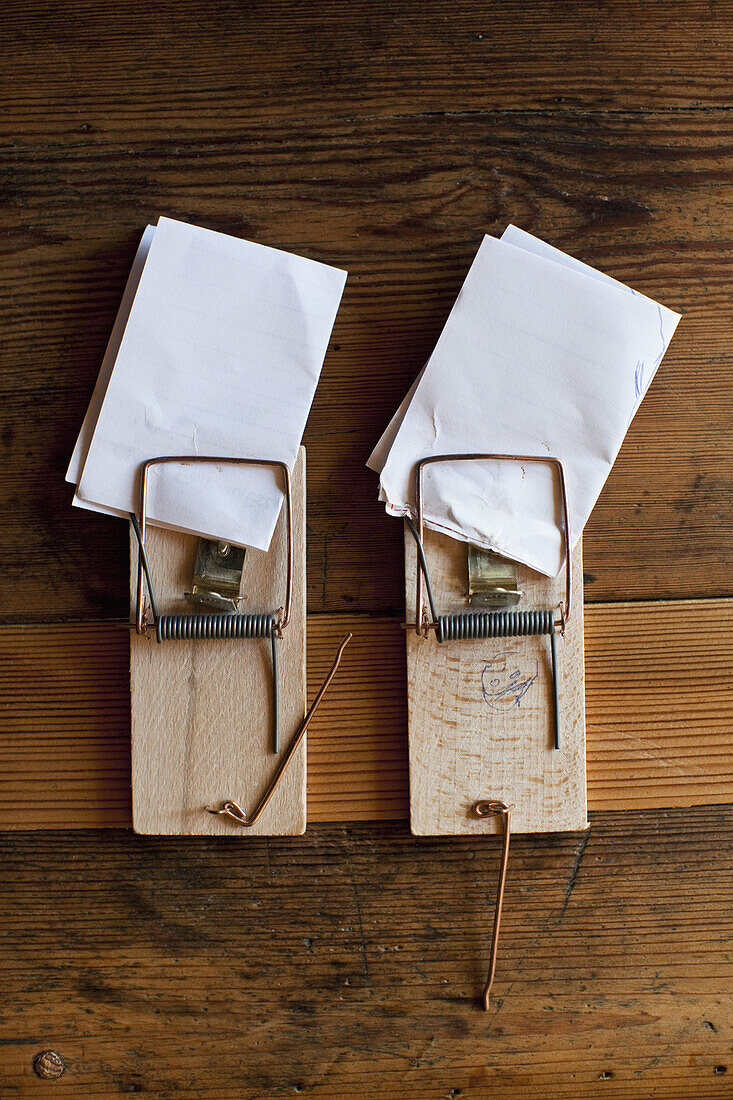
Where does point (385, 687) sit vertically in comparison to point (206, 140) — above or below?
below

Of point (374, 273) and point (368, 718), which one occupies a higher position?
point (374, 273)

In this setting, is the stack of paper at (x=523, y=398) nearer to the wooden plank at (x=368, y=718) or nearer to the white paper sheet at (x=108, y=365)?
the wooden plank at (x=368, y=718)

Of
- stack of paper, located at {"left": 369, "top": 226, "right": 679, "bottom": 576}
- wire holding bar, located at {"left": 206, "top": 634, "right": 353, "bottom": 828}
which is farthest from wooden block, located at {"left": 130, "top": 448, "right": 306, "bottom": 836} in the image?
stack of paper, located at {"left": 369, "top": 226, "right": 679, "bottom": 576}

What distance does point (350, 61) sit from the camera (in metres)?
0.65

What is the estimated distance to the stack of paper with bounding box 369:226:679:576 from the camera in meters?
0.61

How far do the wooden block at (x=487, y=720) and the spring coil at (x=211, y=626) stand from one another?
127mm

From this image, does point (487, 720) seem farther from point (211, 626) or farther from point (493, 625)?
point (211, 626)

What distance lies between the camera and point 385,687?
0.65m

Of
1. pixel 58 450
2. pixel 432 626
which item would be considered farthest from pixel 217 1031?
pixel 58 450

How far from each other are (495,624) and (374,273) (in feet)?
1.06

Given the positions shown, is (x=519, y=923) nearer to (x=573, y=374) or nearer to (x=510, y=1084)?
(x=510, y=1084)

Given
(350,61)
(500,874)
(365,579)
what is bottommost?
(500,874)

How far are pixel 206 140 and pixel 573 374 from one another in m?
0.38

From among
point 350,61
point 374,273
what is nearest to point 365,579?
point 374,273
